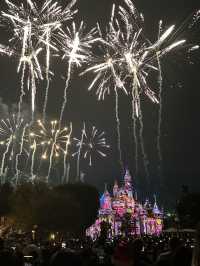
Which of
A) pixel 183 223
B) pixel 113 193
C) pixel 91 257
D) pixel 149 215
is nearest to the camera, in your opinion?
pixel 91 257

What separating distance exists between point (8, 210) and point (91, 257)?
56.8m

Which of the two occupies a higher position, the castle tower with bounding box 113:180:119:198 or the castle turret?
the castle turret

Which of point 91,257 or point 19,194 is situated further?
point 19,194

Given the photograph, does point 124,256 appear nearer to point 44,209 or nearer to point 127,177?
point 44,209

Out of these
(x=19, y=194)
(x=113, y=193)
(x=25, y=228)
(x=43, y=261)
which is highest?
(x=113, y=193)

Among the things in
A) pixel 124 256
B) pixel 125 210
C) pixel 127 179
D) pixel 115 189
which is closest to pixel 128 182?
pixel 127 179

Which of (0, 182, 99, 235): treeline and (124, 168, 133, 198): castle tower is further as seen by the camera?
(124, 168, 133, 198): castle tower

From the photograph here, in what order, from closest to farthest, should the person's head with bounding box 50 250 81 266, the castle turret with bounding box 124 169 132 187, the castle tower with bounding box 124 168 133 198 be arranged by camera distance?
1. the person's head with bounding box 50 250 81 266
2. the castle tower with bounding box 124 168 133 198
3. the castle turret with bounding box 124 169 132 187

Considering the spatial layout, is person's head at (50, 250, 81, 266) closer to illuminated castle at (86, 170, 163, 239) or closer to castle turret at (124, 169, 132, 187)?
illuminated castle at (86, 170, 163, 239)

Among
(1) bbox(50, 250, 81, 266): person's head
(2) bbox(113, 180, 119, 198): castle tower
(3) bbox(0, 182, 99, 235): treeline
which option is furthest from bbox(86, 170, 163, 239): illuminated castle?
(1) bbox(50, 250, 81, 266): person's head

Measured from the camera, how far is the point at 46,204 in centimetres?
6188

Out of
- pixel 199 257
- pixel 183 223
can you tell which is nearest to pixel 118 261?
pixel 199 257

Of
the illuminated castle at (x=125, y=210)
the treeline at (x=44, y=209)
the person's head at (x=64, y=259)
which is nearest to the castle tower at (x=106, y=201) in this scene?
the illuminated castle at (x=125, y=210)

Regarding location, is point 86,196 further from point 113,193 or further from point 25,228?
point 113,193
